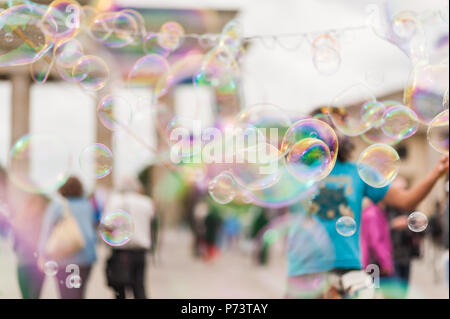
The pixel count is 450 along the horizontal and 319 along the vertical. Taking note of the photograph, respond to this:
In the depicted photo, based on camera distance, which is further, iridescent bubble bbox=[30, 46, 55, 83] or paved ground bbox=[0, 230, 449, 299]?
paved ground bbox=[0, 230, 449, 299]

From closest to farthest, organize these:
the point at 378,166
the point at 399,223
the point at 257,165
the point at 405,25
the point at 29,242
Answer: the point at 378,166
the point at 257,165
the point at 405,25
the point at 29,242
the point at 399,223

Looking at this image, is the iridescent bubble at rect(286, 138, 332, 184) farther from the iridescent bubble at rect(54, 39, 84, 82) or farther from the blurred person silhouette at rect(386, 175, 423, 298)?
the iridescent bubble at rect(54, 39, 84, 82)

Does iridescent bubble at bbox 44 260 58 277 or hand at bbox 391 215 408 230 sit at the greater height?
hand at bbox 391 215 408 230

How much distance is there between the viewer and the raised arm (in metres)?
3.62

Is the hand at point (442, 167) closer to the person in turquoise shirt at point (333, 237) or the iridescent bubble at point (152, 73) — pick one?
the person in turquoise shirt at point (333, 237)

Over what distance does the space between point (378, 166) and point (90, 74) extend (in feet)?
8.40

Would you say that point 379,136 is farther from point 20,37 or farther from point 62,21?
point 20,37

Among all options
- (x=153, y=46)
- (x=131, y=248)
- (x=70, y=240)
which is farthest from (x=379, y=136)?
(x=70, y=240)

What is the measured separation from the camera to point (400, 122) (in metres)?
4.58

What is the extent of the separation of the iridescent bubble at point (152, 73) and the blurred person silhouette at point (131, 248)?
900mm

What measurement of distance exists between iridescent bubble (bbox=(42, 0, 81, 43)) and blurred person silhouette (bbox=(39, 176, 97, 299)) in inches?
49.6

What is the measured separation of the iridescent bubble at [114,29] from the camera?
5164 millimetres

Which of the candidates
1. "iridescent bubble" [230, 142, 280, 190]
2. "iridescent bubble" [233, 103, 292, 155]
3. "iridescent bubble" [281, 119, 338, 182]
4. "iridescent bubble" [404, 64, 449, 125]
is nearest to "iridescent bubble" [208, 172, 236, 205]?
"iridescent bubble" [230, 142, 280, 190]
